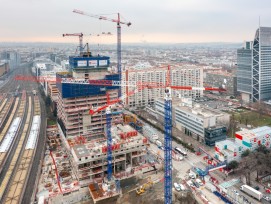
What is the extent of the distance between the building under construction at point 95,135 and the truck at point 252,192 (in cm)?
778

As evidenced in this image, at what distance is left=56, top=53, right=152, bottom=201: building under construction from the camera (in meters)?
21.1

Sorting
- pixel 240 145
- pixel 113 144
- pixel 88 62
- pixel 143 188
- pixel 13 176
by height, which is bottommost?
pixel 143 188

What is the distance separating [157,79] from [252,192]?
2957 cm

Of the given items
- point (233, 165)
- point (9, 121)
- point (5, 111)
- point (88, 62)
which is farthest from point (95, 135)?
point (5, 111)

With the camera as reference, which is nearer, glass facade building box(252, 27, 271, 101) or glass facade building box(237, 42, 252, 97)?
glass facade building box(252, 27, 271, 101)

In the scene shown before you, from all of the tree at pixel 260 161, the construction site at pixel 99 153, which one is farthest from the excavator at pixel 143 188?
the tree at pixel 260 161

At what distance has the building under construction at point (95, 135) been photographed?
21.1 meters

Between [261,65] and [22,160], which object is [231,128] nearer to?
[261,65]

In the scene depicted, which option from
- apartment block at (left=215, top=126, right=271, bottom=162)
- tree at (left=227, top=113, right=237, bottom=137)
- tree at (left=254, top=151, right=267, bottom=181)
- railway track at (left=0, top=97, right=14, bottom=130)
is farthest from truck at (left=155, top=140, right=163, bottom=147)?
railway track at (left=0, top=97, right=14, bottom=130)

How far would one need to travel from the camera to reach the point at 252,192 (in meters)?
17.7

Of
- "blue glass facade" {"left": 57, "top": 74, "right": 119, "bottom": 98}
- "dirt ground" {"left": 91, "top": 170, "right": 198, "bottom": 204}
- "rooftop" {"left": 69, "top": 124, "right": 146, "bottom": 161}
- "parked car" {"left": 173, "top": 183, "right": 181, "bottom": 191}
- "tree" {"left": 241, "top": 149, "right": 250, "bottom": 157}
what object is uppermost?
"blue glass facade" {"left": 57, "top": 74, "right": 119, "bottom": 98}

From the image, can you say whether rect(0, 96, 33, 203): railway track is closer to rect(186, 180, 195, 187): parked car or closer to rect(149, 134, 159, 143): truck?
rect(186, 180, 195, 187): parked car

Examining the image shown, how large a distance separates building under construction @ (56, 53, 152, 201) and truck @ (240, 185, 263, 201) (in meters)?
7.78

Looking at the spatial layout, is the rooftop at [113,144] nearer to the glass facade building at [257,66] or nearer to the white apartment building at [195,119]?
the white apartment building at [195,119]
